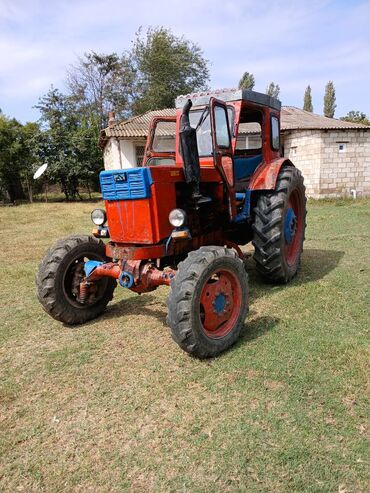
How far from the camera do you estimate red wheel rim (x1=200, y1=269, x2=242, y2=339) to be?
3.48 metres

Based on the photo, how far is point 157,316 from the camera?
14.7 ft

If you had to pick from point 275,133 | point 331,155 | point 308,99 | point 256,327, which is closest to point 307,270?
point 275,133

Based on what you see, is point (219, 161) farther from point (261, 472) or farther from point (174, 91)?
point (174, 91)

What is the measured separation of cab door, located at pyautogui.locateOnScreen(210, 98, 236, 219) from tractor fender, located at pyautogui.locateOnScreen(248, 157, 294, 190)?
1.74ft

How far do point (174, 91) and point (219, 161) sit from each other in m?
33.0

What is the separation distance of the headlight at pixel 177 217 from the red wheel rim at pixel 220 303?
0.55 metres

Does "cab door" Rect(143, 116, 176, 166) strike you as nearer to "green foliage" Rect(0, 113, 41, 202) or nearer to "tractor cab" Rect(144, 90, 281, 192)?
"tractor cab" Rect(144, 90, 281, 192)

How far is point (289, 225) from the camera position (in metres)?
5.32

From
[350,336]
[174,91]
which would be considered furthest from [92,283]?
[174,91]

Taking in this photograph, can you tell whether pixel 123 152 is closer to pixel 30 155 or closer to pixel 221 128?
pixel 30 155

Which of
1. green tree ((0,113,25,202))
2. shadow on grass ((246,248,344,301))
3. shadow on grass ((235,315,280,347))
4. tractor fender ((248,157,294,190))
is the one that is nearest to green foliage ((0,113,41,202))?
green tree ((0,113,25,202))

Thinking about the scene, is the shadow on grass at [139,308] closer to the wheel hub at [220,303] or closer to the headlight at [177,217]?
the wheel hub at [220,303]

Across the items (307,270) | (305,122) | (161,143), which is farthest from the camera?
(305,122)

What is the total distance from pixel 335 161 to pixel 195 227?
536 inches
